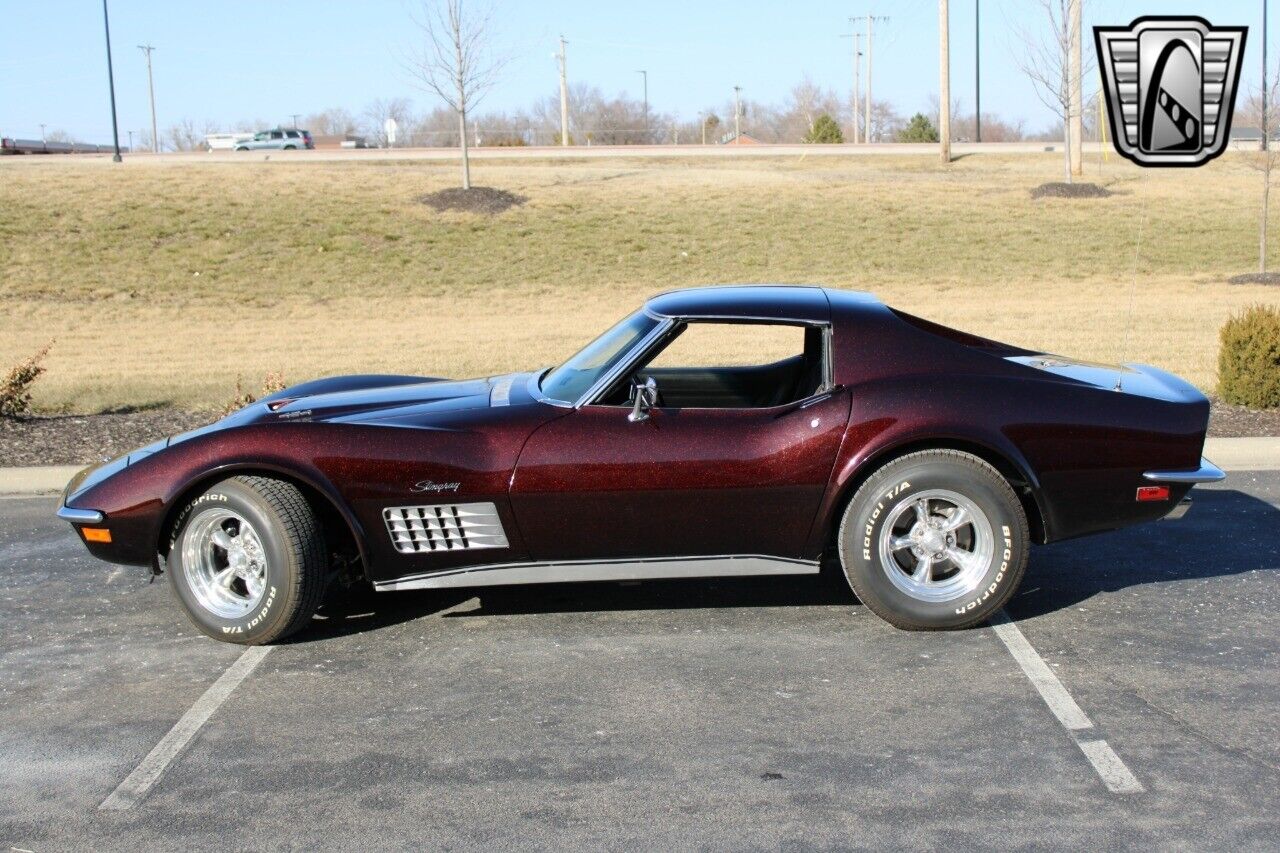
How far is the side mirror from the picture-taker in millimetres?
5191

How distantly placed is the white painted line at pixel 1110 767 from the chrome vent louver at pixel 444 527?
2346 millimetres

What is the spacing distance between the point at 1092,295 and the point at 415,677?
19592mm

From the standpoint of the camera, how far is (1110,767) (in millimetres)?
3982

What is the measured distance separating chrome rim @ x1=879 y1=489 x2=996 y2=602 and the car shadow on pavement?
479 millimetres

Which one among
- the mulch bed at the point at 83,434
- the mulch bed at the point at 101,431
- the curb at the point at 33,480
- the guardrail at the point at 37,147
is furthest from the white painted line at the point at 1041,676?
the guardrail at the point at 37,147

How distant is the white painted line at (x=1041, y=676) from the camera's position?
438 cm

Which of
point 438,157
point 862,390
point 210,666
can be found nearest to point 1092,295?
point 862,390

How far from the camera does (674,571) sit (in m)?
5.27

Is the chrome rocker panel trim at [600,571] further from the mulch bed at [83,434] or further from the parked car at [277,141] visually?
the parked car at [277,141]

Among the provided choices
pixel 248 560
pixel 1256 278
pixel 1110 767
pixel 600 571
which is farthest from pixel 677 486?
pixel 1256 278

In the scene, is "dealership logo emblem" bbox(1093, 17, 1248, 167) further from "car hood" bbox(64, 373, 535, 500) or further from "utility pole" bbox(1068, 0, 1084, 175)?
"utility pole" bbox(1068, 0, 1084, 175)

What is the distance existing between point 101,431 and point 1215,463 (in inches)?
320

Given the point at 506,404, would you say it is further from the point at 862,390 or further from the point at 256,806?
the point at 256,806

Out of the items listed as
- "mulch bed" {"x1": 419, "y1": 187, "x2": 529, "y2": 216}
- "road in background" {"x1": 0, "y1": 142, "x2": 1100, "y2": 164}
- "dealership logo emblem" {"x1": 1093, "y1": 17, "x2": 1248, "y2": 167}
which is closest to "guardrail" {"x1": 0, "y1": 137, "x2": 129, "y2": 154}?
"road in background" {"x1": 0, "y1": 142, "x2": 1100, "y2": 164}
